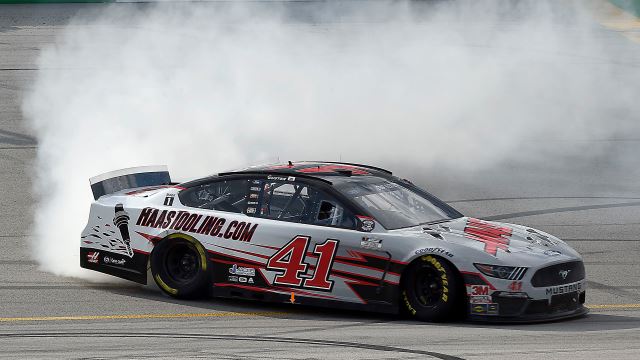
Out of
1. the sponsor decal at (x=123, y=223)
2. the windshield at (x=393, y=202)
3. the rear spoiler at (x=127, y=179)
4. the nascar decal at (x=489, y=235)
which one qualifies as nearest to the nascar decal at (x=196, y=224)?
the sponsor decal at (x=123, y=223)

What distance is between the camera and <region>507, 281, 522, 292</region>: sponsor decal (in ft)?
29.1

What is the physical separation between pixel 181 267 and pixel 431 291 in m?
2.19

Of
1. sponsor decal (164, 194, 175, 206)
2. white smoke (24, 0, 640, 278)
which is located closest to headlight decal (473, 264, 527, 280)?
sponsor decal (164, 194, 175, 206)

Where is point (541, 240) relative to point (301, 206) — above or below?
below

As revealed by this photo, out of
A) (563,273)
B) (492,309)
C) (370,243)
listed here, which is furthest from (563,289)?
(370,243)

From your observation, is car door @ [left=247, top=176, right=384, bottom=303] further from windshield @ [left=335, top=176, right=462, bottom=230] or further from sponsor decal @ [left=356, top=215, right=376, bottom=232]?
windshield @ [left=335, top=176, right=462, bottom=230]

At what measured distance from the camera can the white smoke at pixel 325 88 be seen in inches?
595

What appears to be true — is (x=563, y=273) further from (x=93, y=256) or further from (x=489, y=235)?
(x=93, y=256)

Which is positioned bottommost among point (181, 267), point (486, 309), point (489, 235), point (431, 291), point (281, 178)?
point (486, 309)

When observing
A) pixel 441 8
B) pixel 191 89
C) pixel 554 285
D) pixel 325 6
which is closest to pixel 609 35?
pixel 441 8

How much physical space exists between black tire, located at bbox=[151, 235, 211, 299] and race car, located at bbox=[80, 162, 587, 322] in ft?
0.04

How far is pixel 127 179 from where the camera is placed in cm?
1094

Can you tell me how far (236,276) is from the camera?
9.83 metres

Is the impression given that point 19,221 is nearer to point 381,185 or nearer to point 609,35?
point 381,185
